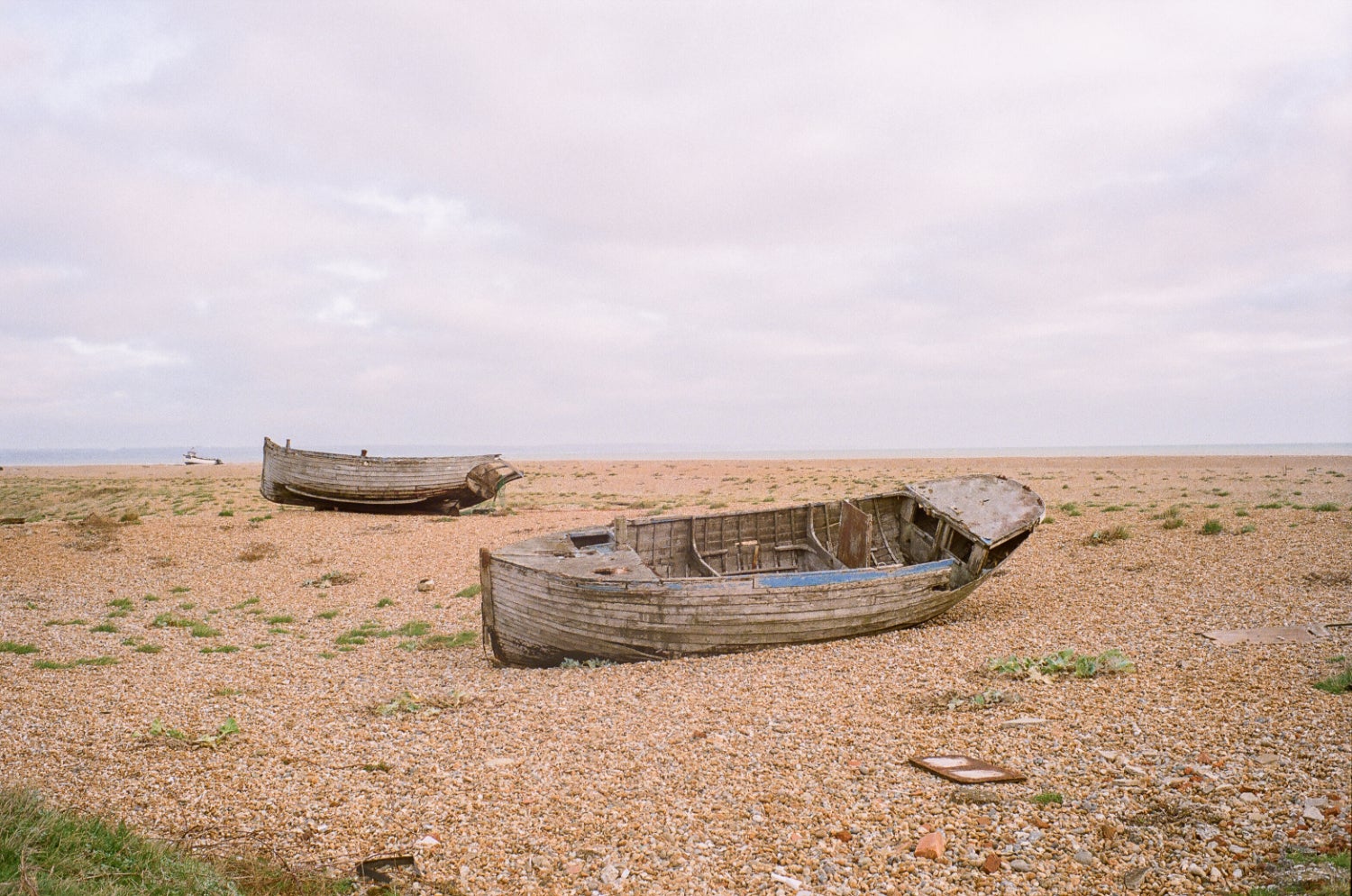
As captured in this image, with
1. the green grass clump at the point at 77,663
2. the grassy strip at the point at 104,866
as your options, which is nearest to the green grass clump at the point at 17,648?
the green grass clump at the point at 77,663

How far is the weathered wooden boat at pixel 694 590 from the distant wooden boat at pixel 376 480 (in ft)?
49.8

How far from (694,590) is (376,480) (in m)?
21.2

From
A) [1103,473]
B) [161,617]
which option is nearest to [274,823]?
[161,617]

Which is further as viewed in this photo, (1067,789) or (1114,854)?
(1067,789)

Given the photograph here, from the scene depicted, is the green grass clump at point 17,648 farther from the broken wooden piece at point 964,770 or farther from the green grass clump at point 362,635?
the broken wooden piece at point 964,770

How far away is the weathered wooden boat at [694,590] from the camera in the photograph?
1114cm

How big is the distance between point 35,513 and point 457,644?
92.7 ft

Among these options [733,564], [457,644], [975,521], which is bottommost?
[457,644]

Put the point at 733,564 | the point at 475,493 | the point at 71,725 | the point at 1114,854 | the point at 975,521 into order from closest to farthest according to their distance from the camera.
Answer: the point at 1114,854 → the point at 71,725 → the point at 975,521 → the point at 733,564 → the point at 475,493

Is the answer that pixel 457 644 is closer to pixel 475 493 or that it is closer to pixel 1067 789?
pixel 1067 789

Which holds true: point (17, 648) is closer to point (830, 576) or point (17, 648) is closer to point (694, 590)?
point (694, 590)

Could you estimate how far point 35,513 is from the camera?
99.9 feet

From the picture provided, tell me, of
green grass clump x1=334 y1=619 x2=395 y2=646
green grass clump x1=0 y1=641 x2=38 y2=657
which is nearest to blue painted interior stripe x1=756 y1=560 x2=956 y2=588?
green grass clump x1=334 y1=619 x2=395 y2=646

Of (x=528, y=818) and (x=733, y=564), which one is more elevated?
(x=733, y=564)
